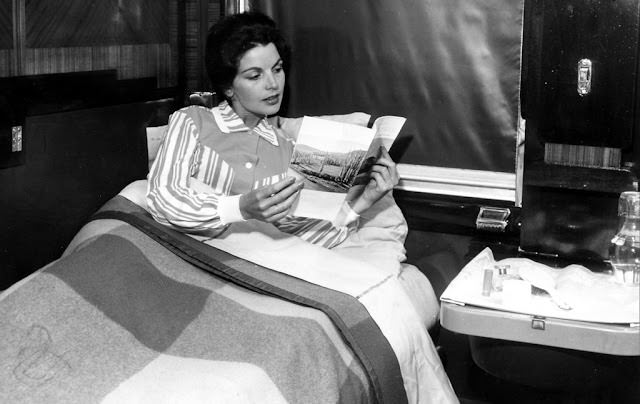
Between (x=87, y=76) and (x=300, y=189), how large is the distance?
0.85 meters

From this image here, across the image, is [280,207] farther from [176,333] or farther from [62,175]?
[62,175]

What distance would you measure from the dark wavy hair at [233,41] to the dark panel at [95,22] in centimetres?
28

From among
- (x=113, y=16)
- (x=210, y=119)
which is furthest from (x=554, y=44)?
(x=113, y=16)

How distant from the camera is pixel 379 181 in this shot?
104 inches

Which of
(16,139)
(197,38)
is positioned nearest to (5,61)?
(16,139)

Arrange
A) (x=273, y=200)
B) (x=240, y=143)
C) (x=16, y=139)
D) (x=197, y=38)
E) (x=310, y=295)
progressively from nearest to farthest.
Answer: (x=310, y=295)
(x=273, y=200)
(x=16, y=139)
(x=240, y=143)
(x=197, y=38)

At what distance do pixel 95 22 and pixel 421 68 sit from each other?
43.7 inches

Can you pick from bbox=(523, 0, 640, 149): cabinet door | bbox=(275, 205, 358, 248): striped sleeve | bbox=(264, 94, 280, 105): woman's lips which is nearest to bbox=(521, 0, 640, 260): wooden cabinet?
bbox=(523, 0, 640, 149): cabinet door

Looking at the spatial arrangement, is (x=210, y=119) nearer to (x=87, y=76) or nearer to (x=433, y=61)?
(x=87, y=76)

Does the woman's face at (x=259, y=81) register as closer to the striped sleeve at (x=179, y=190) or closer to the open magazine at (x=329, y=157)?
the striped sleeve at (x=179, y=190)

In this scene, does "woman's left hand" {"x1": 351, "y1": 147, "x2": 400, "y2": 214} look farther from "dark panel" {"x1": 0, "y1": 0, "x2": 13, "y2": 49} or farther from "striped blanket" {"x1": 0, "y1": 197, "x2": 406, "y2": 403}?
"dark panel" {"x1": 0, "y1": 0, "x2": 13, "y2": 49}

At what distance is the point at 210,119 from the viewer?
109 inches

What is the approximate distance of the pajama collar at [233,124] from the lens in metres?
2.77

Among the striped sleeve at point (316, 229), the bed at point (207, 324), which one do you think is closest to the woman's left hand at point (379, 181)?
the striped sleeve at point (316, 229)
